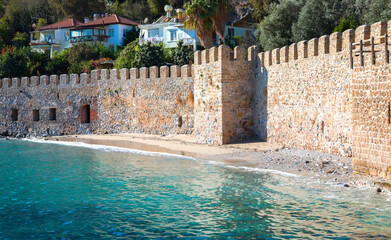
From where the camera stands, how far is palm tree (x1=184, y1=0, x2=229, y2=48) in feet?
88.7

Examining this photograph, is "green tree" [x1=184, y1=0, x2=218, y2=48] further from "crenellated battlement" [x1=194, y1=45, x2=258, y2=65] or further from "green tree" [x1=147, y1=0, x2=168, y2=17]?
"green tree" [x1=147, y1=0, x2=168, y2=17]

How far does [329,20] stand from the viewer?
25625 millimetres

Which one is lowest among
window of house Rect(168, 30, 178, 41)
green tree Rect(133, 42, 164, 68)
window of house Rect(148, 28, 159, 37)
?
green tree Rect(133, 42, 164, 68)

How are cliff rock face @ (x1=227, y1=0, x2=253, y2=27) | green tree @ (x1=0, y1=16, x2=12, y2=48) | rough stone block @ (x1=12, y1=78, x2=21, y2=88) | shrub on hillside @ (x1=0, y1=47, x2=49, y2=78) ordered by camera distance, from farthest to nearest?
green tree @ (x1=0, y1=16, x2=12, y2=48)
cliff rock face @ (x1=227, y1=0, x2=253, y2=27)
shrub on hillside @ (x1=0, y1=47, x2=49, y2=78)
rough stone block @ (x1=12, y1=78, x2=21, y2=88)

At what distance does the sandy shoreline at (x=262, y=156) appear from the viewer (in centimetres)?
1129

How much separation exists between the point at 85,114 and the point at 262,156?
12804 mm

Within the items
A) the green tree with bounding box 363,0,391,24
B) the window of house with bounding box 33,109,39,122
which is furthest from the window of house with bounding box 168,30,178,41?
the green tree with bounding box 363,0,391,24

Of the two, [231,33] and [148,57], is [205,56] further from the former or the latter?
[231,33]

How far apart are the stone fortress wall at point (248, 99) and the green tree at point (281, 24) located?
8.79m

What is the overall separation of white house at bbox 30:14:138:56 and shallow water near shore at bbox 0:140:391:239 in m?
30.4

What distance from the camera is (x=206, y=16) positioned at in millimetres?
27062

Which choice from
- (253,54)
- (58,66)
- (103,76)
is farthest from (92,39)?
(253,54)

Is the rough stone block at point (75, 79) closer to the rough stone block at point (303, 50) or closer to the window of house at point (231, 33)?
the rough stone block at point (303, 50)

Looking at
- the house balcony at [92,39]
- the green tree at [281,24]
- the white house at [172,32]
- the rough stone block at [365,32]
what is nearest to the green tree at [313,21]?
the green tree at [281,24]
